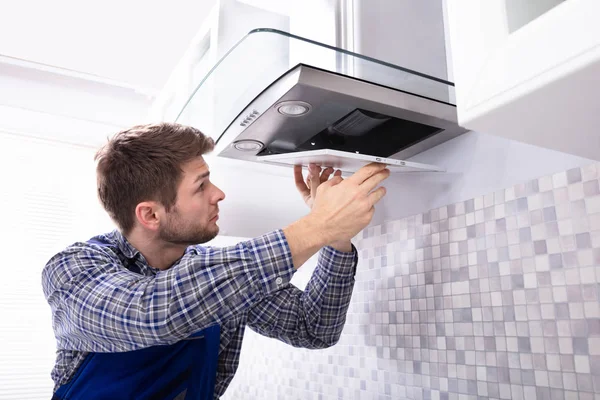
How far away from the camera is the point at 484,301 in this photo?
880mm

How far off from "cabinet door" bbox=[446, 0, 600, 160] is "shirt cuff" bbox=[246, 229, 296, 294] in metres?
0.42

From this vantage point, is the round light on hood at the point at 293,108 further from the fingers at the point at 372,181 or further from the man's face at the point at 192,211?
Answer: the man's face at the point at 192,211

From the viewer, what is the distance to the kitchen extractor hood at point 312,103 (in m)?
0.77

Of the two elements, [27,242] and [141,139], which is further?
[27,242]

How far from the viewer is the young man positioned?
0.79 meters

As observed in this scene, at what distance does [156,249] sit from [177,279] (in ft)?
1.29

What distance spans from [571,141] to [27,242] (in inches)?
92.6

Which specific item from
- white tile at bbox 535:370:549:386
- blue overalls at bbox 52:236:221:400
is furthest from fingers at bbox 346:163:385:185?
blue overalls at bbox 52:236:221:400

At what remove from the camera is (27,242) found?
2.23 meters

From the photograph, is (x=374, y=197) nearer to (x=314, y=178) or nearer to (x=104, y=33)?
(x=314, y=178)

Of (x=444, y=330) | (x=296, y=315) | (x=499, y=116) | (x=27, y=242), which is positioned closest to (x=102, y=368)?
(x=296, y=315)

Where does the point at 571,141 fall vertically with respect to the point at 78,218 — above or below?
below

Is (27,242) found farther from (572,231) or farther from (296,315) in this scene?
(572,231)

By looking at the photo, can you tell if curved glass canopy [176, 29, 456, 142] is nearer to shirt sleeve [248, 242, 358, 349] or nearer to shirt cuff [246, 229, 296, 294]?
shirt cuff [246, 229, 296, 294]
